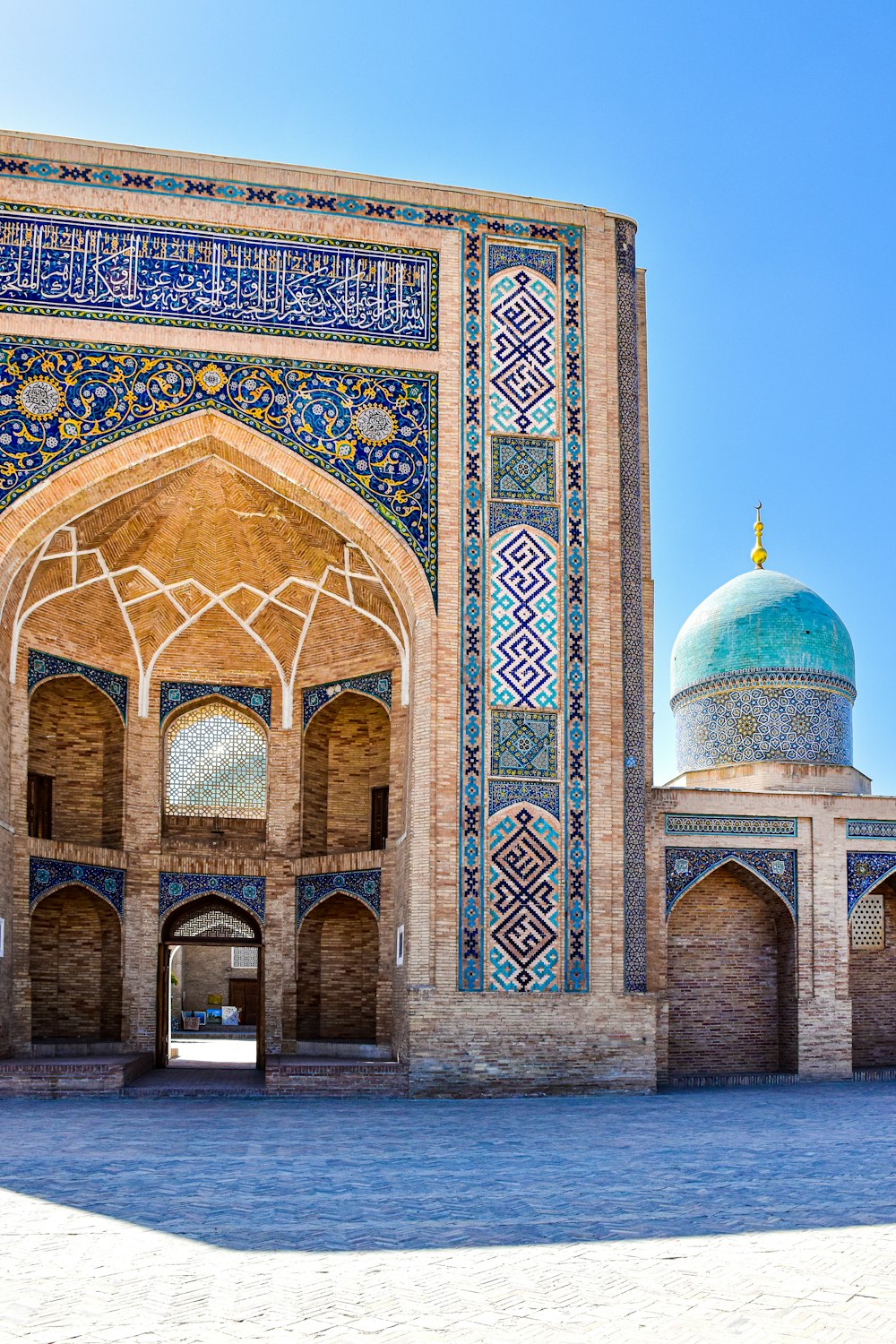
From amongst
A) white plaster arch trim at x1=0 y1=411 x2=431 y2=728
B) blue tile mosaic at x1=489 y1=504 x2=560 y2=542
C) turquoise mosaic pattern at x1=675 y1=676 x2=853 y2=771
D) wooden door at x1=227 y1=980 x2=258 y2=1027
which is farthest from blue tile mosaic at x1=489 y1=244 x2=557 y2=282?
wooden door at x1=227 y1=980 x2=258 y2=1027

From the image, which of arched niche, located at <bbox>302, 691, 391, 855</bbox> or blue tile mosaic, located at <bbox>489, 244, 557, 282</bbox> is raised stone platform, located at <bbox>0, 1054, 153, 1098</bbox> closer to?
arched niche, located at <bbox>302, 691, 391, 855</bbox>

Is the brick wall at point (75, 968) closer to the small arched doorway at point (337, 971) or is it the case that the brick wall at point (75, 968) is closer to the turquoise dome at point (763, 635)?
the small arched doorway at point (337, 971)

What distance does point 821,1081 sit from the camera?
10.7 metres

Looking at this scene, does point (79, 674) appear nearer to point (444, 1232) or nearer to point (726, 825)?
point (726, 825)

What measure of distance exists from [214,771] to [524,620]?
3.63 m

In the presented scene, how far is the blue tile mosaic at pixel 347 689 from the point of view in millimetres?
11117

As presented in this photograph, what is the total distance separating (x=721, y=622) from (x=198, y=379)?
7235mm

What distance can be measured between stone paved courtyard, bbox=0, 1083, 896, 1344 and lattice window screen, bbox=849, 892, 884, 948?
192 inches

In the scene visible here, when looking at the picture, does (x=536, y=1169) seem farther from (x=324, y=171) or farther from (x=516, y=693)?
(x=324, y=171)

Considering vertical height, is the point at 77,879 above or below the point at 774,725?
below

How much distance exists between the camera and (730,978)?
11078mm

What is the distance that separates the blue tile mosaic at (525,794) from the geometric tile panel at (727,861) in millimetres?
1623

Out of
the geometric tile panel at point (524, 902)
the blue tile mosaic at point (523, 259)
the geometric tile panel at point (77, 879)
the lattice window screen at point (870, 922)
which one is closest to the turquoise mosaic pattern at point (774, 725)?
the lattice window screen at point (870, 922)

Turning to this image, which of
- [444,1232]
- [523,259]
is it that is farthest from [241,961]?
[444,1232]
